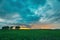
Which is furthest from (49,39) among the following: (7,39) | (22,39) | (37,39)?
(7,39)

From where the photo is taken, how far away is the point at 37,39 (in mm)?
21312

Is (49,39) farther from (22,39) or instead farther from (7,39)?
(7,39)

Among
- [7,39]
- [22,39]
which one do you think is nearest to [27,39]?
[22,39]

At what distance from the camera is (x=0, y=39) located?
21391 mm

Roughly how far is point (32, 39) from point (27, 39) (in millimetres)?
698

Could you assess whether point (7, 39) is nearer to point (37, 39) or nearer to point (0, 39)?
point (0, 39)

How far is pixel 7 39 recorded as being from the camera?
2172 cm

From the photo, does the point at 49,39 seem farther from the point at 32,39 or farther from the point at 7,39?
the point at 7,39

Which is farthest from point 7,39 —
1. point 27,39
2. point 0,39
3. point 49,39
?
point 49,39

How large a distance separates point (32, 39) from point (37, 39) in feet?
2.00

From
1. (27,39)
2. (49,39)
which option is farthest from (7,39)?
(49,39)

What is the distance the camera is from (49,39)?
67.8 ft

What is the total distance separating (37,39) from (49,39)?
→ 1.53m

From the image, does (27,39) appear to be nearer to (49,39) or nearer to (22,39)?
(22,39)
